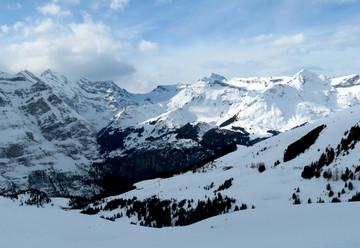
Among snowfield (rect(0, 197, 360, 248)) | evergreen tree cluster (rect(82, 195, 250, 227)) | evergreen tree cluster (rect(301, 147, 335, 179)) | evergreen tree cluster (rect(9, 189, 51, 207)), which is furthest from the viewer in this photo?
evergreen tree cluster (rect(9, 189, 51, 207))

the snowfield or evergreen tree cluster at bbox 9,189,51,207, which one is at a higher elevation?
evergreen tree cluster at bbox 9,189,51,207

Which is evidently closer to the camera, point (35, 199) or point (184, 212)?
point (184, 212)

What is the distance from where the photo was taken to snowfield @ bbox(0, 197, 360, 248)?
1101 centimetres

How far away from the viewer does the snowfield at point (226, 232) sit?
11.0 m

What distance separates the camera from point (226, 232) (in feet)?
47.9

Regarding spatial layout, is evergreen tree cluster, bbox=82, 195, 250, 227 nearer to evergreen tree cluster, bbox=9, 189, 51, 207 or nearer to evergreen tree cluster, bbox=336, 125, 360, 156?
evergreen tree cluster, bbox=336, 125, 360, 156

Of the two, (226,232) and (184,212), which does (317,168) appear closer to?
(184,212)

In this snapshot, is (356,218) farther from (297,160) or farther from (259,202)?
(297,160)

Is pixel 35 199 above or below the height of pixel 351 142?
below

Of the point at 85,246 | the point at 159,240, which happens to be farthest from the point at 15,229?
the point at 159,240

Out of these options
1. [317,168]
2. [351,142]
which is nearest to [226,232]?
[317,168]

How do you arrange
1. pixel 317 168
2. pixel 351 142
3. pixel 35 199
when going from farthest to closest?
pixel 35 199 → pixel 351 142 → pixel 317 168

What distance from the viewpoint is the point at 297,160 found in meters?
40.8

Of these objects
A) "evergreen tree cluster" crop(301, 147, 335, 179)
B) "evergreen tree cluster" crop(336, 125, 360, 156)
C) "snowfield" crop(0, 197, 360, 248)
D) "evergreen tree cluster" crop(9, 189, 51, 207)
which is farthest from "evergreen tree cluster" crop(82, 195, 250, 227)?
"evergreen tree cluster" crop(9, 189, 51, 207)
